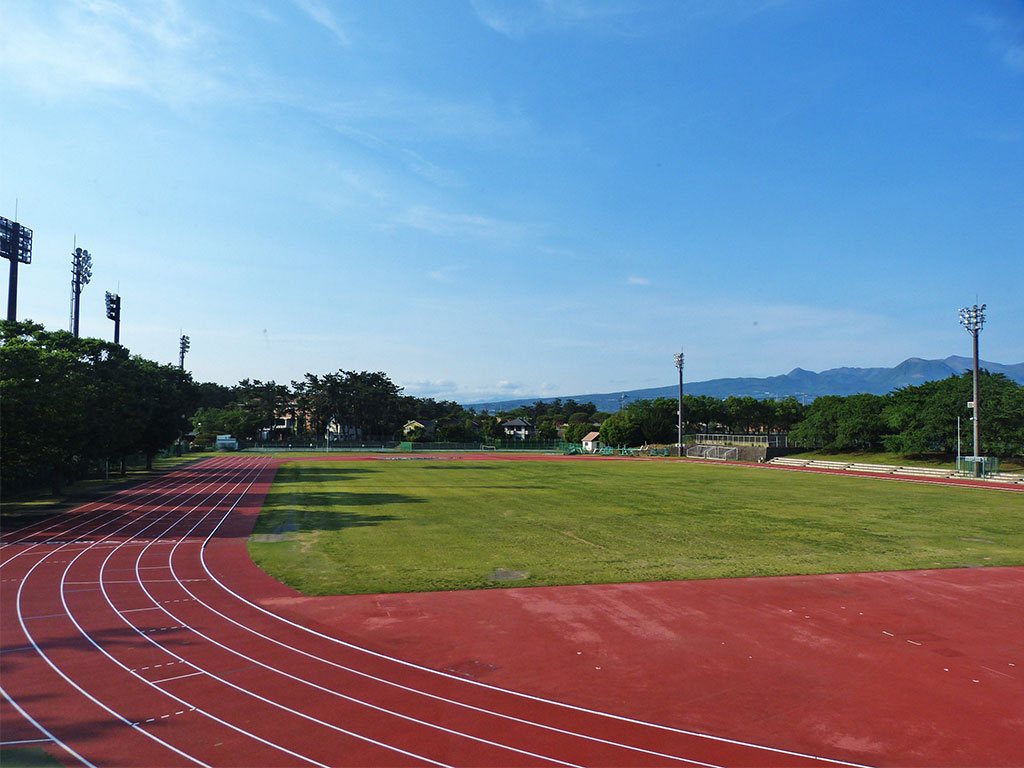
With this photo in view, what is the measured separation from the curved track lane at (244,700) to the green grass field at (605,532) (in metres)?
3.47

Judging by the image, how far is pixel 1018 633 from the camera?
12.4 m

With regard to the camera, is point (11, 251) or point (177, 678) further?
point (11, 251)

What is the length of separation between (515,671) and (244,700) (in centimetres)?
437

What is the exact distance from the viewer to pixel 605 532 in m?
23.4

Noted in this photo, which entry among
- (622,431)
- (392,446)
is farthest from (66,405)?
(622,431)

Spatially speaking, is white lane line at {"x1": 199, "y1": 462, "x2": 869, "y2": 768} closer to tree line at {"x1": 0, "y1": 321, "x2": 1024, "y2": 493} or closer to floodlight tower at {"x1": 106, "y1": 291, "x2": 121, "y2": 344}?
tree line at {"x1": 0, "y1": 321, "x2": 1024, "y2": 493}

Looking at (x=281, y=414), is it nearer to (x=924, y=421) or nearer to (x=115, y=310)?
(x=115, y=310)

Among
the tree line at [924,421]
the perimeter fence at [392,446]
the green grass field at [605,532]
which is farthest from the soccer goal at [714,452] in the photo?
the green grass field at [605,532]

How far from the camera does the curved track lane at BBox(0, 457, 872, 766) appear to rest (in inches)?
311

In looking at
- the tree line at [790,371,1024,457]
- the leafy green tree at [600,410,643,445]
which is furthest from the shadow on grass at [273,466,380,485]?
the tree line at [790,371,1024,457]

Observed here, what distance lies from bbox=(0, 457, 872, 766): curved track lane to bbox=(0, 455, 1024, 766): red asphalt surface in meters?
0.04

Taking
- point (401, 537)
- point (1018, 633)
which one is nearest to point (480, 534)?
point (401, 537)

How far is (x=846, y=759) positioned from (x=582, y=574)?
937 centimetres

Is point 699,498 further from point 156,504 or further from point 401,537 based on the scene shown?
point 156,504
